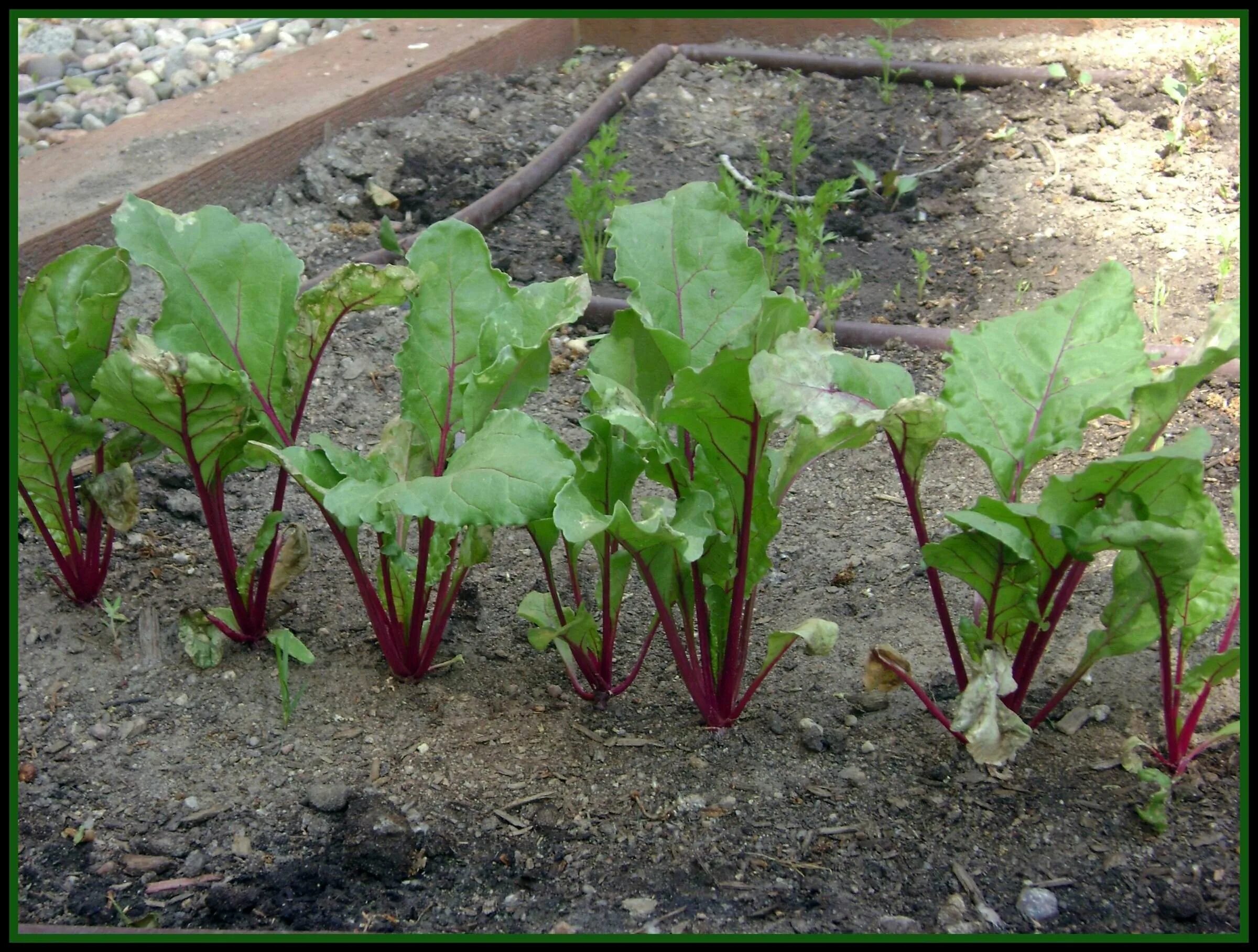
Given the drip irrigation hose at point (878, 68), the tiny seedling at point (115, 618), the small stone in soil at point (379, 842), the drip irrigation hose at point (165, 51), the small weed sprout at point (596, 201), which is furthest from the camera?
the drip irrigation hose at point (165, 51)

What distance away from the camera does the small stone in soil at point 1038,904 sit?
1.48 metres

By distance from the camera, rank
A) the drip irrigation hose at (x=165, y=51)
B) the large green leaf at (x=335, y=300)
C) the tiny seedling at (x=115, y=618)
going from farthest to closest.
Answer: the drip irrigation hose at (x=165, y=51) → the tiny seedling at (x=115, y=618) → the large green leaf at (x=335, y=300)

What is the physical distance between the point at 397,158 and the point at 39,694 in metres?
2.38

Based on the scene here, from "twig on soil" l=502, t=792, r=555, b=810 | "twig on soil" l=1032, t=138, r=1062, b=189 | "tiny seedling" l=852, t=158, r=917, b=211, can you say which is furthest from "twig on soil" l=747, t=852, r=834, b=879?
"twig on soil" l=1032, t=138, r=1062, b=189

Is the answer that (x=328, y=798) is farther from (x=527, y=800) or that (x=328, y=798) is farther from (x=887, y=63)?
(x=887, y=63)

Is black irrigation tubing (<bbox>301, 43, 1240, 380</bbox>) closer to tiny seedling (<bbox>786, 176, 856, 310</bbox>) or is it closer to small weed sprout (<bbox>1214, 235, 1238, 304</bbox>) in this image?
tiny seedling (<bbox>786, 176, 856, 310</bbox>)

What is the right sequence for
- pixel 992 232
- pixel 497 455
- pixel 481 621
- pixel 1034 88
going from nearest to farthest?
pixel 497 455
pixel 481 621
pixel 992 232
pixel 1034 88

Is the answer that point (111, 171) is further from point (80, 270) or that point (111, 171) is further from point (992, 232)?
point (992, 232)

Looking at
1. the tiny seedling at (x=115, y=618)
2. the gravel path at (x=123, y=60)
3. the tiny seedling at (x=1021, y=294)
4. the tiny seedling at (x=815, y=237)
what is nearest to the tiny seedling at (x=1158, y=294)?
the tiny seedling at (x=1021, y=294)

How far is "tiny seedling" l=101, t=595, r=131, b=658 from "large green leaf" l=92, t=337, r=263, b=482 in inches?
15.2

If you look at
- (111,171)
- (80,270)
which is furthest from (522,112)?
(80,270)

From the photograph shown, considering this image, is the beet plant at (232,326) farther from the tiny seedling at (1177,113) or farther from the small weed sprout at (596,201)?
Result: the tiny seedling at (1177,113)

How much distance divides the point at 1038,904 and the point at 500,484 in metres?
0.91

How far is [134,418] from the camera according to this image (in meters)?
1.75
